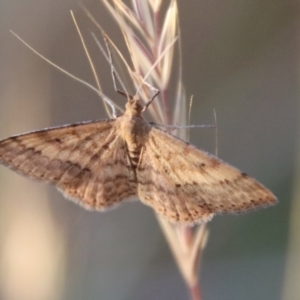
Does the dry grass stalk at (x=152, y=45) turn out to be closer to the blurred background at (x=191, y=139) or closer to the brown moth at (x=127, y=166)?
the brown moth at (x=127, y=166)

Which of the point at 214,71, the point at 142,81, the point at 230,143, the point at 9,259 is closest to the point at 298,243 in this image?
the point at 230,143

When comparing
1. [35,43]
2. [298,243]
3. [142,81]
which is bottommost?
[298,243]

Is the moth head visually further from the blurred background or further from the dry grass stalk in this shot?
the blurred background

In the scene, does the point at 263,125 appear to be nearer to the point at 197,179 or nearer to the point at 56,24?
the point at 197,179

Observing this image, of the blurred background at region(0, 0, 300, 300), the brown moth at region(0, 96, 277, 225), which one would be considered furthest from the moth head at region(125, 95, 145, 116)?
the blurred background at region(0, 0, 300, 300)

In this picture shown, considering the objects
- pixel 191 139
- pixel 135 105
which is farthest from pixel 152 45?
pixel 191 139

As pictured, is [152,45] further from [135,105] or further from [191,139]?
[191,139]

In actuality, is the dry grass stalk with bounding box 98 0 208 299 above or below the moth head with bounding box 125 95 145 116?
above
